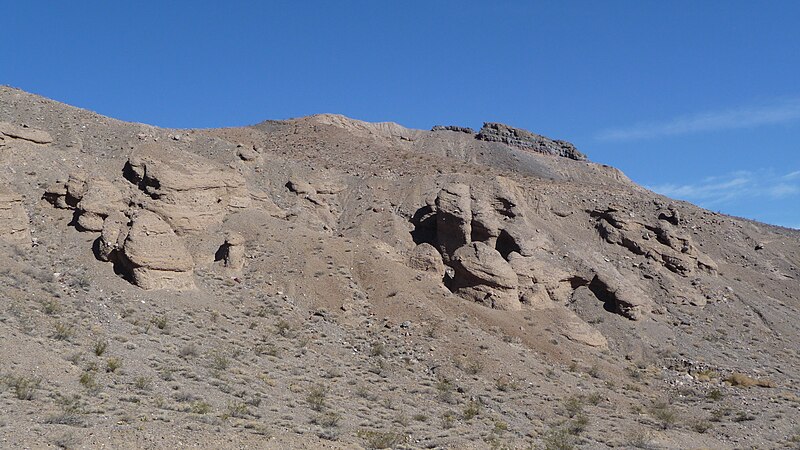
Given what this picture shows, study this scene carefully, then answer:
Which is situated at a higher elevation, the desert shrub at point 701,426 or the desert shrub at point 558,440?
the desert shrub at point 701,426

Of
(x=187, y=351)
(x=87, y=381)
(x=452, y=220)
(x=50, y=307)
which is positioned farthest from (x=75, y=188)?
(x=452, y=220)

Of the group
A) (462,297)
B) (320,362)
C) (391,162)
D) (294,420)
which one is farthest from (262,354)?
(391,162)

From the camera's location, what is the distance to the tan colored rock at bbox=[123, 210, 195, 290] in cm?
2350

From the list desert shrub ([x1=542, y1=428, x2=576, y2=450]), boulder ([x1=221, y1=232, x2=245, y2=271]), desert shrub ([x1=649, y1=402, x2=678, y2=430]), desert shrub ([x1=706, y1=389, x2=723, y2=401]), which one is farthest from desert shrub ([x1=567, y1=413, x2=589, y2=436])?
boulder ([x1=221, y1=232, x2=245, y2=271])

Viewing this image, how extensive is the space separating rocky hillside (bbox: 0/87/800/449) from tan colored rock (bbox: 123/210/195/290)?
3.1 inches

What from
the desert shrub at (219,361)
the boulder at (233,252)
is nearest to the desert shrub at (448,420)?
the desert shrub at (219,361)

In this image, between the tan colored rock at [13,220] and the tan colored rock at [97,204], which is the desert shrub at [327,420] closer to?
the tan colored rock at [97,204]

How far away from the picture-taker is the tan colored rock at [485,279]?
29.6 metres

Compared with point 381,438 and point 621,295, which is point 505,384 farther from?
point 621,295

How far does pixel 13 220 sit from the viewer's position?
23750mm

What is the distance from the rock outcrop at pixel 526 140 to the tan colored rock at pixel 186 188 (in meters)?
69.7

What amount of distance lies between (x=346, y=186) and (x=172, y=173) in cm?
1283

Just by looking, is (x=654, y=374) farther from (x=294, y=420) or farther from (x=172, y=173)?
(x=172, y=173)

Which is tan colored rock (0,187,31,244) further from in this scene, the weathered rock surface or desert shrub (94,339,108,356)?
the weathered rock surface
